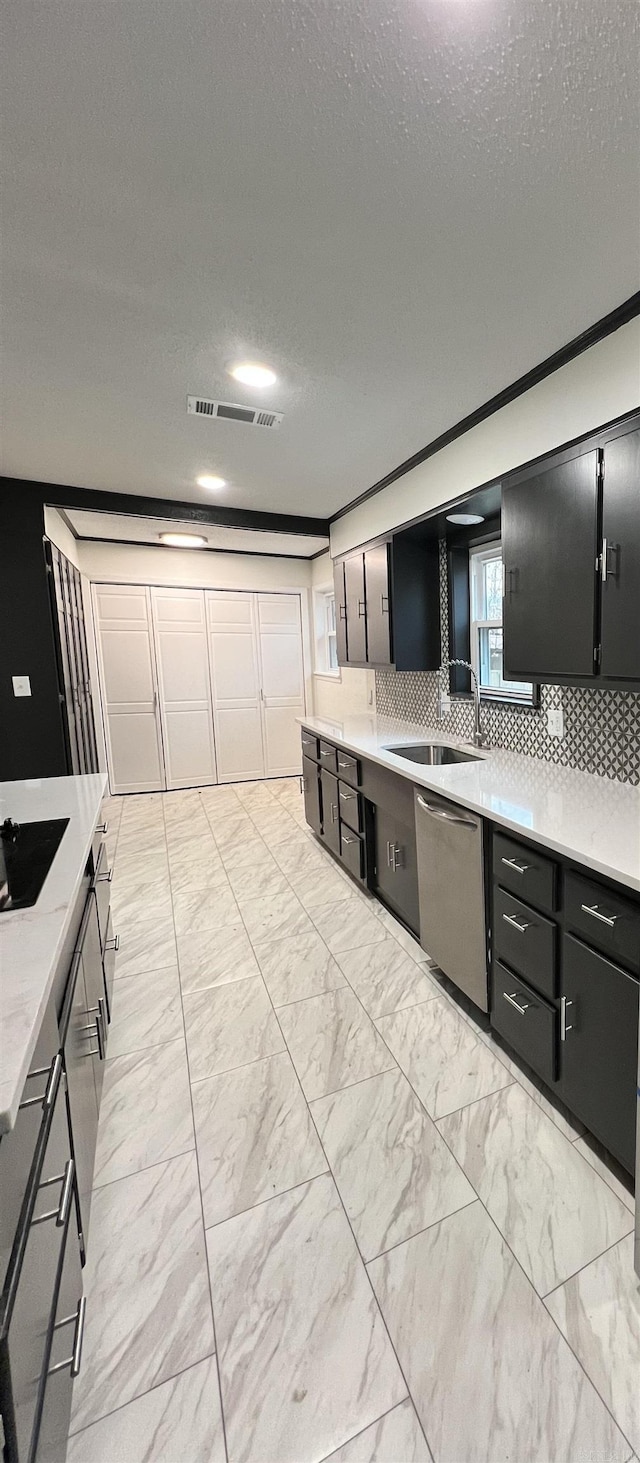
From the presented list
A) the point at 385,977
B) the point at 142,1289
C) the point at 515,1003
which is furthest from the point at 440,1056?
the point at 142,1289

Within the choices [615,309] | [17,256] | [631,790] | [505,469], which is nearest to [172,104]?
[17,256]

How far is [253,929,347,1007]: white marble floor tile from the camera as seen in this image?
2217 millimetres

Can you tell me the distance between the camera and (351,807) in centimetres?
305

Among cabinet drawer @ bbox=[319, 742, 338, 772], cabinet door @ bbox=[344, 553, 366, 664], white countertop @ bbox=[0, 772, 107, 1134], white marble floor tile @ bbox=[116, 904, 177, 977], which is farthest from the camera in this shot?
cabinet door @ bbox=[344, 553, 366, 664]

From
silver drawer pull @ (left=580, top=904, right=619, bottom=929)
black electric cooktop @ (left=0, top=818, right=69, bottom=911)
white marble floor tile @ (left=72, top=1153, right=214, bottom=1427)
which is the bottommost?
white marble floor tile @ (left=72, top=1153, right=214, bottom=1427)

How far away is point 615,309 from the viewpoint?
158 centimetres

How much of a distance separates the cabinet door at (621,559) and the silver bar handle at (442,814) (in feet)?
2.26

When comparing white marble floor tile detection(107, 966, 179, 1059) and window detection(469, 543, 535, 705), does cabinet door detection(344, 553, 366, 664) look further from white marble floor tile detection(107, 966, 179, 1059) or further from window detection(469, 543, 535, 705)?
white marble floor tile detection(107, 966, 179, 1059)

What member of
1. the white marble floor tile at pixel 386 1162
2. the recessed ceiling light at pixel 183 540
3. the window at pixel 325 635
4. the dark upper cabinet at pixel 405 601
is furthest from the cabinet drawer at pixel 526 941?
the recessed ceiling light at pixel 183 540

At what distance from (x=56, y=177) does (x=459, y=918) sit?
2.43m

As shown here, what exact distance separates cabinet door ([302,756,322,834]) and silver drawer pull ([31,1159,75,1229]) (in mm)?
2740

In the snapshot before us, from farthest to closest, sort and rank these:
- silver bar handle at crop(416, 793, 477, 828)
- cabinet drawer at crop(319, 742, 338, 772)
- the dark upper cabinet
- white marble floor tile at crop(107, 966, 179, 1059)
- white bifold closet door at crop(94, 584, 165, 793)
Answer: white bifold closet door at crop(94, 584, 165, 793) < cabinet drawer at crop(319, 742, 338, 772) < the dark upper cabinet < white marble floor tile at crop(107, 966, 179, 1059) < silver bar handle at crop(416, 793, 477, 828)

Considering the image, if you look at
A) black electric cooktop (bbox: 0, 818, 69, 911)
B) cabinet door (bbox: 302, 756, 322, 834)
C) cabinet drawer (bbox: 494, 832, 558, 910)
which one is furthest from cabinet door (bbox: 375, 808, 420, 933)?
black electric cooktop (bbox: 0, 818, 69, 911)

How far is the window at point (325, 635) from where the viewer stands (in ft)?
18.0
